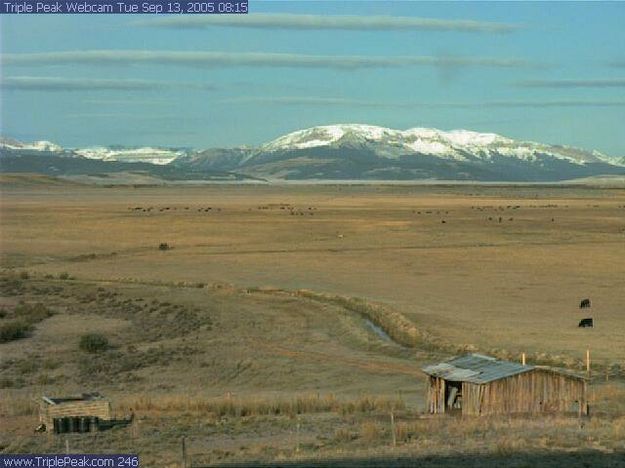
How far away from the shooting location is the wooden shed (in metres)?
26.6

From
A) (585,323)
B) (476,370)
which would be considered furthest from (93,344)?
(585,323)

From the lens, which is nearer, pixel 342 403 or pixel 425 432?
pixel 425 432

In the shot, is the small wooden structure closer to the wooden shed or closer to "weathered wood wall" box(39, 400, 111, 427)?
"weathered wood wall" box(39, 400, 111, 427)

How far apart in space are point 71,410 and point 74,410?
0.09 metres

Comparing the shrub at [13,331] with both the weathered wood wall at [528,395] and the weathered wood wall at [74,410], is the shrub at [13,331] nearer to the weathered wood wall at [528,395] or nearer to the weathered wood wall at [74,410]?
the weathered wood wall at [74,410]

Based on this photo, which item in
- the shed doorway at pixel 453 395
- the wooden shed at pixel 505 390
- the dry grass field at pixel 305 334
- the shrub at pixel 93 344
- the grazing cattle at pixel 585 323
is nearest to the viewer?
the dry grass field at pixel 305 334

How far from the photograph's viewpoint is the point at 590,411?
2748cm

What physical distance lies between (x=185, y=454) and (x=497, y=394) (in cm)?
881

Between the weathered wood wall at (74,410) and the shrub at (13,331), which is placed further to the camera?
the shrub at (13,331)

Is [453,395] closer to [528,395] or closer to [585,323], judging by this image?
[528,395]

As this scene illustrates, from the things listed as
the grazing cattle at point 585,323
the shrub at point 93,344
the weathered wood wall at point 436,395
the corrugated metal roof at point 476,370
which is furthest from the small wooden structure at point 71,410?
the grazing cattle at point 585,323

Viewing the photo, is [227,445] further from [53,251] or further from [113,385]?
[53,251]

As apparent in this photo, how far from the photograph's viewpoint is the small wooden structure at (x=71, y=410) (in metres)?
25.8

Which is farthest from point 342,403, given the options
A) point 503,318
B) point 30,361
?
point 503,318
